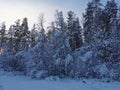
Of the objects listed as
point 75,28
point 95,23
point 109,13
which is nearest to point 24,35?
point 75,28

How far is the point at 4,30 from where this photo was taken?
90.4 metres

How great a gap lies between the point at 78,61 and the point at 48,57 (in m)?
4.46

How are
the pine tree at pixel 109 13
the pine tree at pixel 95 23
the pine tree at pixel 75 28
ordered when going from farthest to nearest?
the pine tree at pixel 75 28, the pine tree at pixel 109 13, the pine tree at pixel 95 23

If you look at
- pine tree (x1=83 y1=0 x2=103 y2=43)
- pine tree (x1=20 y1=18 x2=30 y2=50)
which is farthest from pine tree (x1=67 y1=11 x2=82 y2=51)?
pine tree (x1=20 y1=18 x2=30 y2=50)

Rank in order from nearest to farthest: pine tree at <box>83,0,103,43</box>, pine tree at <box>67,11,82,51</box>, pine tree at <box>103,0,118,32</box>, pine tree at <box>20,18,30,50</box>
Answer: pine tree at <box>83,0,103,43</box> → pine tree at <box>103,0,118,32</box> → pine tree at <box>67,11,82,51</box> → pine tree at <box>20,18,30,50</box>

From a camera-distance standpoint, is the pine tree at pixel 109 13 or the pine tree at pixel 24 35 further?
the pine tree at pixel 24 35

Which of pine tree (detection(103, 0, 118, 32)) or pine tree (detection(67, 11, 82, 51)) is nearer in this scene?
pine tree (detection(103, 0, 118, 32))

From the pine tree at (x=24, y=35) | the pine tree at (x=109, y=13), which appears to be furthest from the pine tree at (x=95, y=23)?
the pine tree at (x=24, y=35)

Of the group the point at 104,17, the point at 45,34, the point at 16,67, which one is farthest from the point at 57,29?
the point at 16,67

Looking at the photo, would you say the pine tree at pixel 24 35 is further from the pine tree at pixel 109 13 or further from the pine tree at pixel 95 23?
the pine tree at pixel 109 13

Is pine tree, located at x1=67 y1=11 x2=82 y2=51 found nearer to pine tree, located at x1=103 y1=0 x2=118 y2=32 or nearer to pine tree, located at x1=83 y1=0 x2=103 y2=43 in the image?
pine tree, located at x1=83 y1=0 x2=103 y2=43

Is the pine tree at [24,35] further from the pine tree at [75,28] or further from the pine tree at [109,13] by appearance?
the pine tree at [109,13]

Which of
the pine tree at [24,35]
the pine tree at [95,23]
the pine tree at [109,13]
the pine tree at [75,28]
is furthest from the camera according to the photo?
the pine tree at [24,35]

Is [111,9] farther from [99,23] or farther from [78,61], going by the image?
[78,61]
